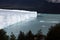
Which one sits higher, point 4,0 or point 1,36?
point 4,0

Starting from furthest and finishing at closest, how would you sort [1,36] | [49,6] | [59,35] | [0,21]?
[0,21] < [49,6] < [1,36] < [59,35]

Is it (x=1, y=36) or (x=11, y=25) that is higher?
(x=1, y=36)

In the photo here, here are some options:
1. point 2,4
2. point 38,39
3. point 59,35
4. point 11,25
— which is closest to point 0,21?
point 11,25

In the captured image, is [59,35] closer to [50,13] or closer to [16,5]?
[50,13]

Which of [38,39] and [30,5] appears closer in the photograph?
[38,39]

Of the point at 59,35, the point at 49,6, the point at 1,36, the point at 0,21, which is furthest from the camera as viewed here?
the point at 0,21

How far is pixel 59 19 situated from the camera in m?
0.89

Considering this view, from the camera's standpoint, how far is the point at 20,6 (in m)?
0.88

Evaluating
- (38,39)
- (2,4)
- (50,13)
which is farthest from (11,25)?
(38,39)

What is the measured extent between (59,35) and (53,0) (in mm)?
286

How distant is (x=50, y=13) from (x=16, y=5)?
0.72 ft

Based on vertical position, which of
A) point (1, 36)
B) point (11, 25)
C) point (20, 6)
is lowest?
point (11, 25)

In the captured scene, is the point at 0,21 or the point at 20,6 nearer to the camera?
the point at 20,6

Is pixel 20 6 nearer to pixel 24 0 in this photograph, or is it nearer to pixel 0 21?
pixel 24 0
